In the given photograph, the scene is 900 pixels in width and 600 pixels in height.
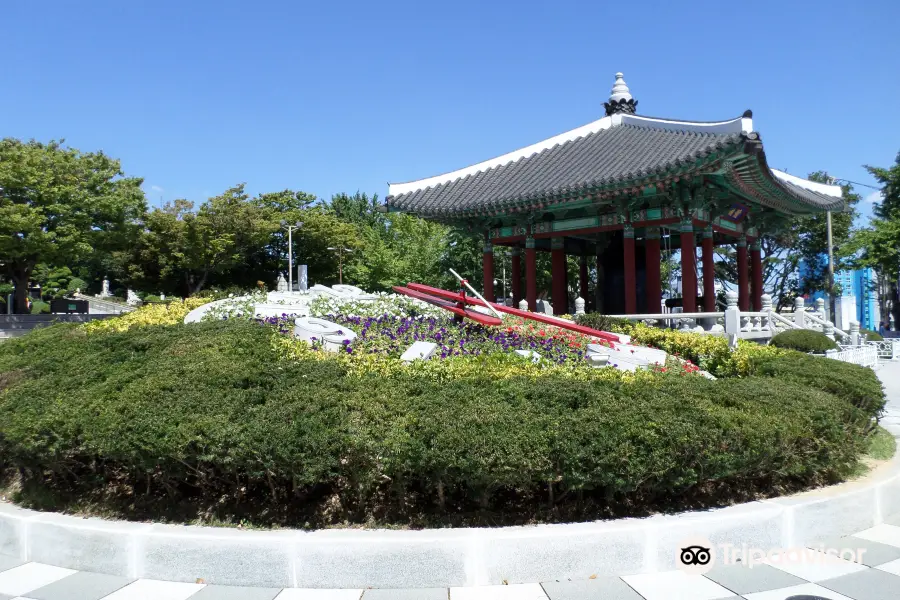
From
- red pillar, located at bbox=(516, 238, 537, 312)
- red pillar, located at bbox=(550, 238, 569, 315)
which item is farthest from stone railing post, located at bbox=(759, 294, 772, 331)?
red pillar, located at bbox=(516, 238, 537, 312)

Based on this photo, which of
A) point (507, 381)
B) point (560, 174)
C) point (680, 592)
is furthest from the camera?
point (560, 174)

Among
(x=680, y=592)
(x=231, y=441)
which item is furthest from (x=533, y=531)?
(x=231, y=441)

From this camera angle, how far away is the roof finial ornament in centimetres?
1880

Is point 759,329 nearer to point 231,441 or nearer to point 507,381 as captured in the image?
point 507,381

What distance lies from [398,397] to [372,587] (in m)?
1.42

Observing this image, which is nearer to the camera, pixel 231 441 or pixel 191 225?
pixel 231 441

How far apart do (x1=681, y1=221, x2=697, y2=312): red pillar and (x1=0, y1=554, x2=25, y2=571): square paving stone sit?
527 inches

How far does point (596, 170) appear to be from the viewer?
15.1 meters

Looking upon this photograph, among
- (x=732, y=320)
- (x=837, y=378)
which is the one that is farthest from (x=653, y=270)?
(x=837, y=378)

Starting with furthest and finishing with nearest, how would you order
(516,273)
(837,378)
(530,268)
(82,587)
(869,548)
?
(516,273) < (530,268) < (837,378) < (869,548) < (82,587)

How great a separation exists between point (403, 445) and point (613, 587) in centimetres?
152

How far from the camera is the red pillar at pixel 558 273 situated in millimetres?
17609

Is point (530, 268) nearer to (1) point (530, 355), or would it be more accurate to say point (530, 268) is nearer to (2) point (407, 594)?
(1) point (530, 355)

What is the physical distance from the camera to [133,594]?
→ 12.3 ft
